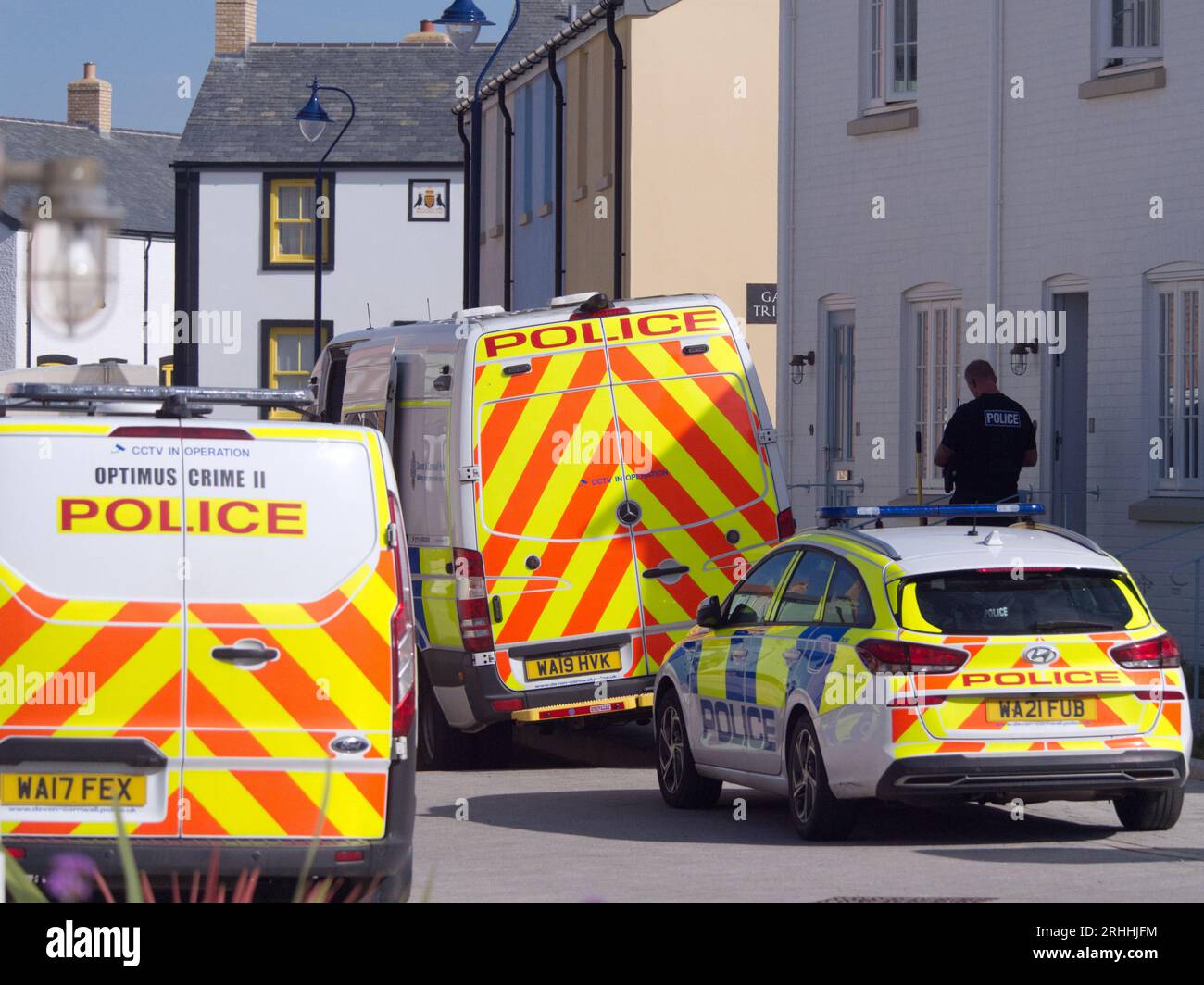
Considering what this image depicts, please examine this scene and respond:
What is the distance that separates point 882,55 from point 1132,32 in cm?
383

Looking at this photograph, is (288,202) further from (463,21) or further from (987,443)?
(987,443)

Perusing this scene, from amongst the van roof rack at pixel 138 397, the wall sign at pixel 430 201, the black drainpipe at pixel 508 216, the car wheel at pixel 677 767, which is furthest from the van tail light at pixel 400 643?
the wall sign at pixel 430 201

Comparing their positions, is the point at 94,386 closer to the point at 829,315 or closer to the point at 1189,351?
the point at 1189,351

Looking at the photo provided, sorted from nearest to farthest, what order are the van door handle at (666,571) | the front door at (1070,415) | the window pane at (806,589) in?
the window pane at (806,589) < the van door handle at (666,571) < the front door at (1070,415)

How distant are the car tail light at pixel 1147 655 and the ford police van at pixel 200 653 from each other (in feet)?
13.4

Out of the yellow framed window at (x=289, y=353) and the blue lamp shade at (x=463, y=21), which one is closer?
the blue lamp shade at (x=463, y=21)

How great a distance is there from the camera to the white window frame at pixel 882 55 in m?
23.1

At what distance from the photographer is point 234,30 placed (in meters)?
60.9

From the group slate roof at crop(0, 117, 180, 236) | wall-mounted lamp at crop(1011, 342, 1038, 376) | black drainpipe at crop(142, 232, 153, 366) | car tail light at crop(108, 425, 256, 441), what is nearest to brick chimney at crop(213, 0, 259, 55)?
black drainpipe at crop(142, 232, 153, 366)

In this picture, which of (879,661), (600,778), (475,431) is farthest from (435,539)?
(879,661)

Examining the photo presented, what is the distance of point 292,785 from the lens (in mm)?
8148

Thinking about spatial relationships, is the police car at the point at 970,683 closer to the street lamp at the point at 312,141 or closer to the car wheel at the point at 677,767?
the car wheel at the point at 677,767
